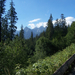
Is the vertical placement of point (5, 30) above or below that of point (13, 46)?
above

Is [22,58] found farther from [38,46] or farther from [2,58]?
[38,46]

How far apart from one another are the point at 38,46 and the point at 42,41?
9.41 ft

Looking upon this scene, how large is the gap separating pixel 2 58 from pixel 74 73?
14.0 feet

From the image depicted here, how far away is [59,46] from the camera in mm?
36688

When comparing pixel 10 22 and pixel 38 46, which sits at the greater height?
pixel 10 22

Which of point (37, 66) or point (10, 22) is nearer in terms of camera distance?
point (37, 66)

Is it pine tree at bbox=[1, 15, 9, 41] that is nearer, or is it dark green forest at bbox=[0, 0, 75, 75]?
dark green forest at bbox=[0, 0, 75, 75]

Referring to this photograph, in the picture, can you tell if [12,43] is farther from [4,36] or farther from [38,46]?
[38,46]

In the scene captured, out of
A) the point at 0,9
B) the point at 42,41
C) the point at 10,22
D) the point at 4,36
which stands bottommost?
the point at 42,41

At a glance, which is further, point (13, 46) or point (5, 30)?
point (5, 30)

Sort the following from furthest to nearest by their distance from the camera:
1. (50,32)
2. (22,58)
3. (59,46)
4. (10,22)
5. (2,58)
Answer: (50,32), (59,46), (10,22), (22,58), (2,58)

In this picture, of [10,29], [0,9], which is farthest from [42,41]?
[0,9]

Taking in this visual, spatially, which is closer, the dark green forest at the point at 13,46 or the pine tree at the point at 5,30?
the dark green forest at the point at 13,46

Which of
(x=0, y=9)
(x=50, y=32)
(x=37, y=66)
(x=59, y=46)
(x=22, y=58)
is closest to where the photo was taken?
(x=37, y=66)
